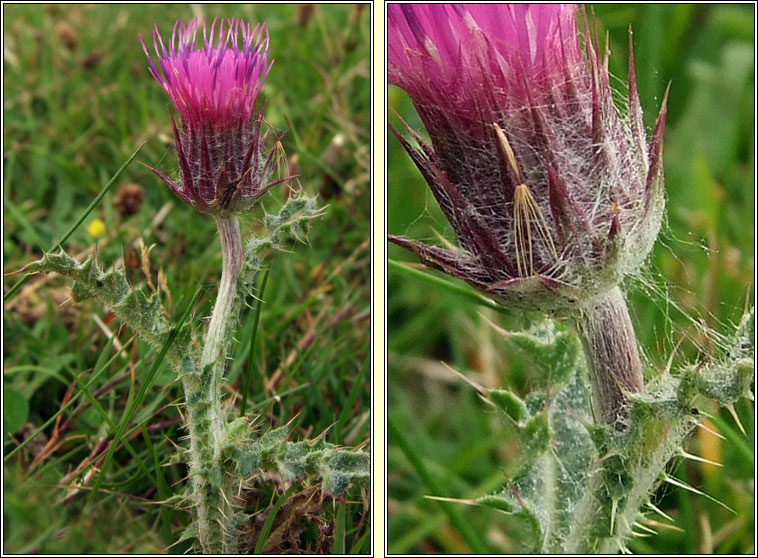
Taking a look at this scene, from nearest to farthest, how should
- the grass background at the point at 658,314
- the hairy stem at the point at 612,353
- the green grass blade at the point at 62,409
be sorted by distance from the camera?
the hairy stem at the point at 612,353
the green grass blade at the point at 62,409
the grass background at the point at 658,314

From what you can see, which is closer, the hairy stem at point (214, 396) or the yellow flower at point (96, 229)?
the hairy stem at point (214, 396)

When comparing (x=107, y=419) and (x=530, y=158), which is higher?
(x=530, y=158)

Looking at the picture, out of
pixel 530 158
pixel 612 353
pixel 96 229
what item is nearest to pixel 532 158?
pixel 530 158

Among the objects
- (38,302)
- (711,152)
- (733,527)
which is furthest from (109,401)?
(711,152)

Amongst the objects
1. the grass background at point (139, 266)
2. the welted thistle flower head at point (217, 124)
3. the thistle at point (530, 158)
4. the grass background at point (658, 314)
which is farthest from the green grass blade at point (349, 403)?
the welted thistle flower head at point (217, 124)

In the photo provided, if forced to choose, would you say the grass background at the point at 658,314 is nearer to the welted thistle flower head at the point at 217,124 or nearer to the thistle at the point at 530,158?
the thistle at the point at 530,158

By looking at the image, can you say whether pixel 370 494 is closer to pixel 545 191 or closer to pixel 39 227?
pixel 545 191

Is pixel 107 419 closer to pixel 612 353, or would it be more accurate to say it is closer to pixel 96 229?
pixel 96 229

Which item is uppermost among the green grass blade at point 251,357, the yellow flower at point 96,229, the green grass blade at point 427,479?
the yellow flower at point 96,229
